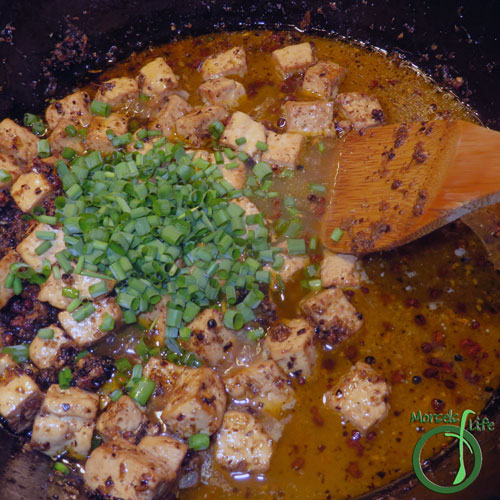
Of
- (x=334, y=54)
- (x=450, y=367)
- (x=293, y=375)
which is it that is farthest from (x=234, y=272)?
(x=334, y=54)

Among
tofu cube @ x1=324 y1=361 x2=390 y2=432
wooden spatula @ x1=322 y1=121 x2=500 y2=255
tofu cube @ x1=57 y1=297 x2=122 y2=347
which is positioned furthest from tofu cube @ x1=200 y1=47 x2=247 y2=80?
tofu cube @ x1=324 y1=361 x2=390 y2=432

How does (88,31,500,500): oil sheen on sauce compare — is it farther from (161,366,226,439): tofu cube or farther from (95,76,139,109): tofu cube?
(95,76,139,109): tofu cube

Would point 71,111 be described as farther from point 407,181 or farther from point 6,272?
point 407,181

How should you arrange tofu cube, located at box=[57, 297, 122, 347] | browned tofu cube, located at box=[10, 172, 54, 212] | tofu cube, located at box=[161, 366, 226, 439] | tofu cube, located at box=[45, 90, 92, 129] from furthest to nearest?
tofu cube, located at box=[45, 90, 92, 129]
browned tofu cube, located at box=[10, 172, 54, 212]
tofu cube, located at box=[57, 297, 122, 347]
tofu cube, located at box=[161, 366, 226, 439]

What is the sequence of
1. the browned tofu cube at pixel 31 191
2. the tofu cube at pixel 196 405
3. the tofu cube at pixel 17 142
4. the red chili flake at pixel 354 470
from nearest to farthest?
1. the tofu cube at pixel 196 405
2. the red chili flake at pixel 354 470
3. the browned tofu cube at pixel 31 191
4. the tofu cube at pixel 17 142

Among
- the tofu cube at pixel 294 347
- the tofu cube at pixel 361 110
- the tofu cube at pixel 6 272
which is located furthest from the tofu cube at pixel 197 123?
A: the tofu cube at pixel 294 347

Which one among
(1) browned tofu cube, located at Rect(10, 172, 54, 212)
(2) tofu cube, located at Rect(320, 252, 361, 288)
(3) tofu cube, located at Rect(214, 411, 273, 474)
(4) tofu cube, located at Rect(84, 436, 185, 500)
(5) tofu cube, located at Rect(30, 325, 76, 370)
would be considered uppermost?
(1) browned tofu cube, located at Rect(10, 172, 54, 212)

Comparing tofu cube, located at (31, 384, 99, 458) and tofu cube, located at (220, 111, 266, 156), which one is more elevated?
tofu cube, located at (220, 111, 266, 156)

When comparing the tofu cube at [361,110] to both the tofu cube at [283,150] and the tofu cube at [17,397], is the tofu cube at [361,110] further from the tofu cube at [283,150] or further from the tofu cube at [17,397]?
the tofu cube at [17,397]
